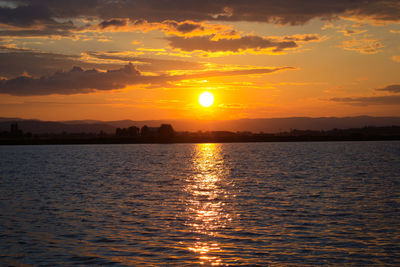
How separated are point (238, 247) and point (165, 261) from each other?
449 centimetres

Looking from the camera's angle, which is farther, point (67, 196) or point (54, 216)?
point (67, 196)

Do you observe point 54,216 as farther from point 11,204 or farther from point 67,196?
point 67,196

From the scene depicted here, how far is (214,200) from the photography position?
137 ft

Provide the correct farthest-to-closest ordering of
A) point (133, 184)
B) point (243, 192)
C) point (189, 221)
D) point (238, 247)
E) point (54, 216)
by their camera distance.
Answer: point (133, 184) → point (243, 192) → point (54, 216) → point (189, 221) → point (238, 247)

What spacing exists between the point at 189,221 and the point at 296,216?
26.0 ft

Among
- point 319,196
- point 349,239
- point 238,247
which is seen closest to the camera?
point 238,247

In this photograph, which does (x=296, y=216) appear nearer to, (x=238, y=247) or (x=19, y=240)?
(x=238, y=247)

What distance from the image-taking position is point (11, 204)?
39.4 m

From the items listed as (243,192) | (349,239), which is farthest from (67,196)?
(349,239)

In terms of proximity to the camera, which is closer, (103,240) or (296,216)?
(103,240)

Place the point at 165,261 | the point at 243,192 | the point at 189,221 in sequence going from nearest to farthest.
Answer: the point at 165,261 < the point at 189,221 < the point at 243,192

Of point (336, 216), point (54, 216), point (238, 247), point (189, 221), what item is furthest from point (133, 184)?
point (238, 247)

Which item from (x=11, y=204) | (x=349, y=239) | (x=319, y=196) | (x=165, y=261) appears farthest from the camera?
(x=319, y=196)

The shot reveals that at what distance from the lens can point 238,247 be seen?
23.3 m
